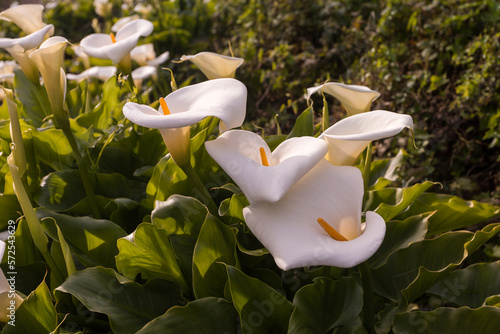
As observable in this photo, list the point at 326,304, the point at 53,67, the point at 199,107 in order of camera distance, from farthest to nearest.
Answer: the point at 53,67 < the point at 326,304 < the point at 199,107

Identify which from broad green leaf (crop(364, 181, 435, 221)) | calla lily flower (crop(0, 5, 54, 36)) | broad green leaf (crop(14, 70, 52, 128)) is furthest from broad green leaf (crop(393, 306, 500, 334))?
broad green leaf (crop(14, 70, 52, 128))

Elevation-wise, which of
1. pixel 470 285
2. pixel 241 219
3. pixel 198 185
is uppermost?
pixel 198 185

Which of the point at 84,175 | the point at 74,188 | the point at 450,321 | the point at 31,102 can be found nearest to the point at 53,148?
the point at 74,188

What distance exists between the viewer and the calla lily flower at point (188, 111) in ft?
A: 2.85

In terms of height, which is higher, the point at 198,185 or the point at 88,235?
the point at 198,185

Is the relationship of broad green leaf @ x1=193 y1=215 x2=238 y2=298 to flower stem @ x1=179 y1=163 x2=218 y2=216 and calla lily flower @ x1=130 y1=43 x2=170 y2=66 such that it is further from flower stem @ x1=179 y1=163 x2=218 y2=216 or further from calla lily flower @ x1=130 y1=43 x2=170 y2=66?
calla lily flower @ x1=130 y1=43 x2=170 y2=66

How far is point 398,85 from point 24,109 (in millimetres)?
1740

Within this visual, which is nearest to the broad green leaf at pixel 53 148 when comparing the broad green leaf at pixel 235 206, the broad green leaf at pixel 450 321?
the broad green leaf at pixel 235 206

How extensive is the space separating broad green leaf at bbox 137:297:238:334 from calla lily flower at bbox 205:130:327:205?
0.34 m

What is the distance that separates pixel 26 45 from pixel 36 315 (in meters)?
0.67

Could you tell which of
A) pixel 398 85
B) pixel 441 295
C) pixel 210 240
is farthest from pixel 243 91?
pixel 398 85

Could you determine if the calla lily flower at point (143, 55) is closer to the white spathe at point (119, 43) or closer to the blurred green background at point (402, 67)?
the blurred green background at point (402, 67)

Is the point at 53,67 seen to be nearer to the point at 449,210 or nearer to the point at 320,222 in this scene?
the point at 320,222

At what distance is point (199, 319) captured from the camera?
1062 mm
